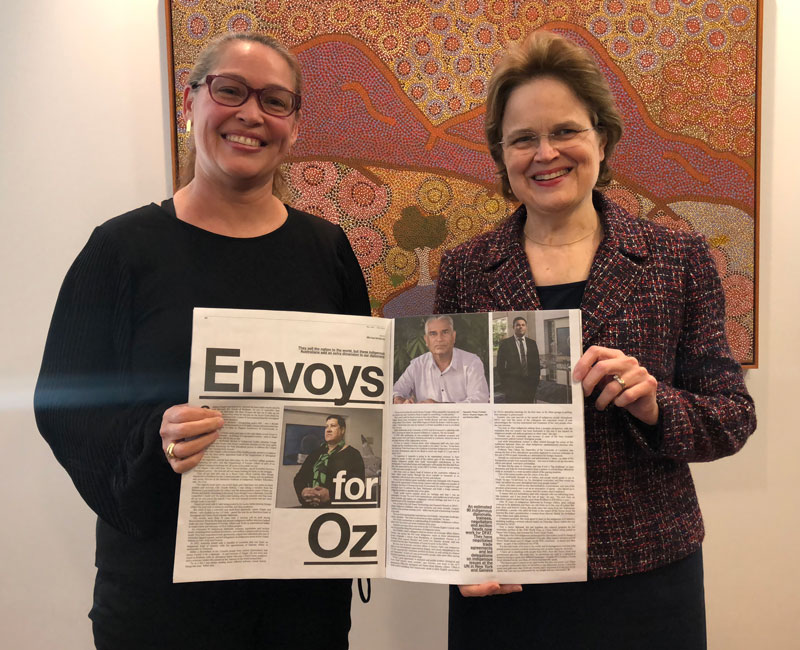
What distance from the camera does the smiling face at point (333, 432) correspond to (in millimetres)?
887

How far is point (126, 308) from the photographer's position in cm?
95

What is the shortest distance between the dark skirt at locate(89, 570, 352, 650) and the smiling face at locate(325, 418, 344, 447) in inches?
11.5

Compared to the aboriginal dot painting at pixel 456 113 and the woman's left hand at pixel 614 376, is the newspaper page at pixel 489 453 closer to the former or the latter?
the woman's left hand at pixel 614 376

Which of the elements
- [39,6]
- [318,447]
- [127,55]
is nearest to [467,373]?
[318,447]

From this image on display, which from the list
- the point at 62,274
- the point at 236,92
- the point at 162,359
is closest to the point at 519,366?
the point at 162,359

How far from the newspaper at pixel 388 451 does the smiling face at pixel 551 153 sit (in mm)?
263

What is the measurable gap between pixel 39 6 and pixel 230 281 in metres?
1.12

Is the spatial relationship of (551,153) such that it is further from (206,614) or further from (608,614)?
(206,614)

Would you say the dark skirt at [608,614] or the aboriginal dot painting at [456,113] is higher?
the aboriginal dot painting at [456,113]

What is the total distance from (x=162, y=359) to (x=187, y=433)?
0.56 feet

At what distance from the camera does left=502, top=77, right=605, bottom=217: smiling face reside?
1.01m

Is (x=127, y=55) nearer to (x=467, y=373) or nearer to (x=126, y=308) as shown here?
(x=126, y=308)

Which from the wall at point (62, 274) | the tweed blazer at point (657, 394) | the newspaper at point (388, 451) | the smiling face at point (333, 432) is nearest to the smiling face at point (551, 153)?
the tweed blazer at point (657, 394)

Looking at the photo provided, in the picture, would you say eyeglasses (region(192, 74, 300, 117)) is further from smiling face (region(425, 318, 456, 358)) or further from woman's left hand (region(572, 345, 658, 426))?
woman's left hand (region(572, 345, 658, 426))
